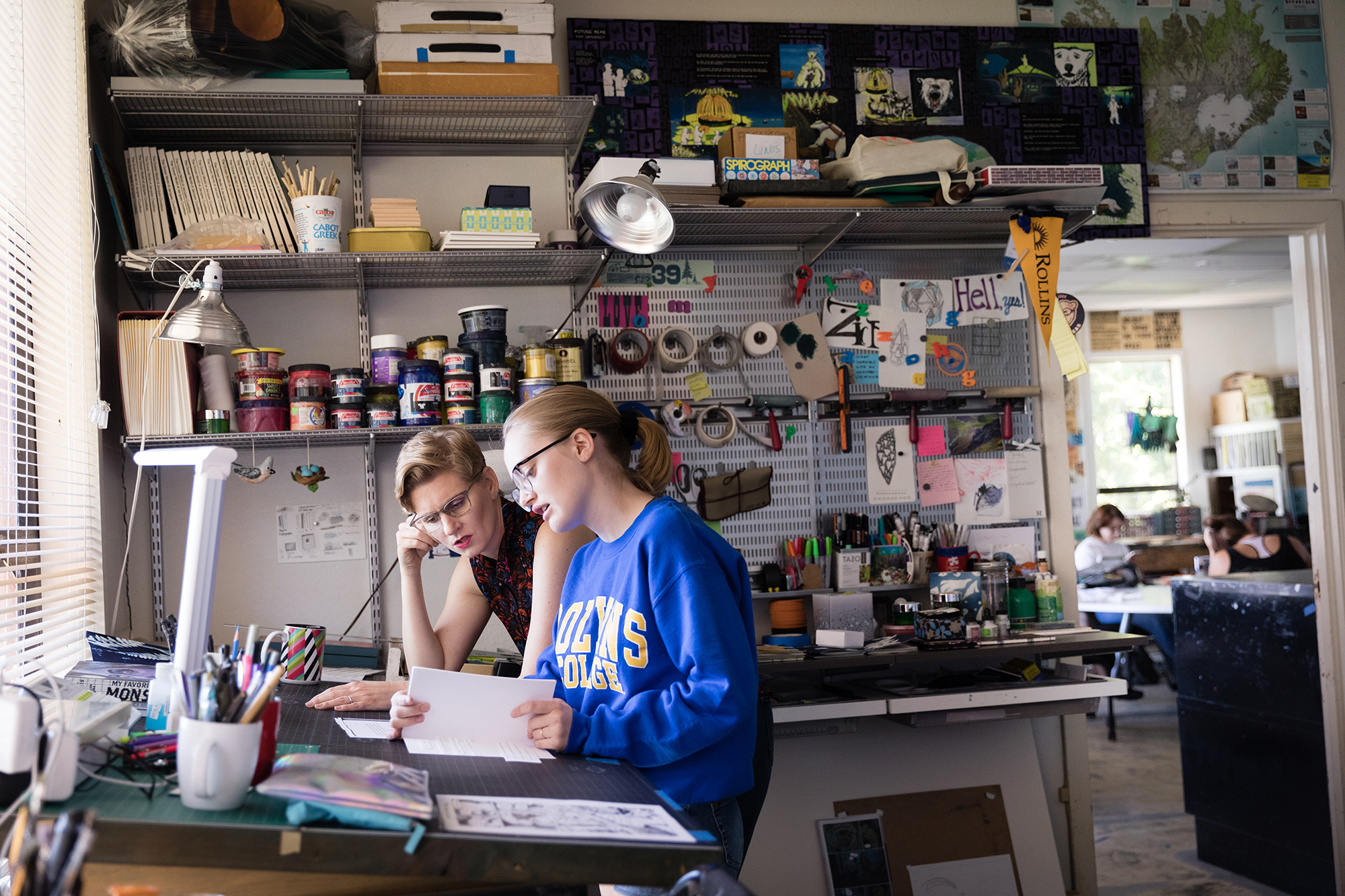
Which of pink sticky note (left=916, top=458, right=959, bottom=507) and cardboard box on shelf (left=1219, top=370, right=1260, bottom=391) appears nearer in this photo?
pink sticky note (left=916, top=458, right=959, bottom=507)

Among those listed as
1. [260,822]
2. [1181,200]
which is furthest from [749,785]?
[1181,200]

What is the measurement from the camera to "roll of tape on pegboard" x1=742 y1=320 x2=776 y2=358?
316cm

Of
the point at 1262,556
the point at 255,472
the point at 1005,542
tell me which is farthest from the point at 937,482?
the point at 1262,556

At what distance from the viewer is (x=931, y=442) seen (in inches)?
131

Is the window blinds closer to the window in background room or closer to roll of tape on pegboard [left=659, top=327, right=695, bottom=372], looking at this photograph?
roll of tape on pegboard [left=659, top=327, right=695, bottom=372]

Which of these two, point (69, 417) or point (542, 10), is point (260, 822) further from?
point (542, 10)

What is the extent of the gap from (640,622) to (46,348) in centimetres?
150

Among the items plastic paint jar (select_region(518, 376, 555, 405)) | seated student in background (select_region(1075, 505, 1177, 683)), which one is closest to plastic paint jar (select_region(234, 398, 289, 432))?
plastic paint jar (select_region(518, 376, 555, 405))

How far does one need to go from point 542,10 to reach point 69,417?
1574 millimetres

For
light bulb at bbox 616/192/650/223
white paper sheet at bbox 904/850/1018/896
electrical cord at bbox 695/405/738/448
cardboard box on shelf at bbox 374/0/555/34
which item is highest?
cardboard box on shelf at bbox 374/0/555/34

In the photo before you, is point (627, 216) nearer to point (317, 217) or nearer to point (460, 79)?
point (460, 79)

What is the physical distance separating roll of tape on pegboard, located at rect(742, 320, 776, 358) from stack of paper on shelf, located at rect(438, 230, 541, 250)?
2.57ft

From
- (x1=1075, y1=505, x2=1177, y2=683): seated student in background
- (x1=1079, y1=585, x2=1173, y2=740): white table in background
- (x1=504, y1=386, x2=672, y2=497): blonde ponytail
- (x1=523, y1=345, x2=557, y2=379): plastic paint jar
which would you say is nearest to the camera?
(x1=504, y1=386, x2=672, y2=497): blonde ponytail

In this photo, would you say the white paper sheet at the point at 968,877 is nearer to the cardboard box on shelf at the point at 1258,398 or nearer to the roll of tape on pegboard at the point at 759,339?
the roll of tape on pegboard at the point at 759,339
